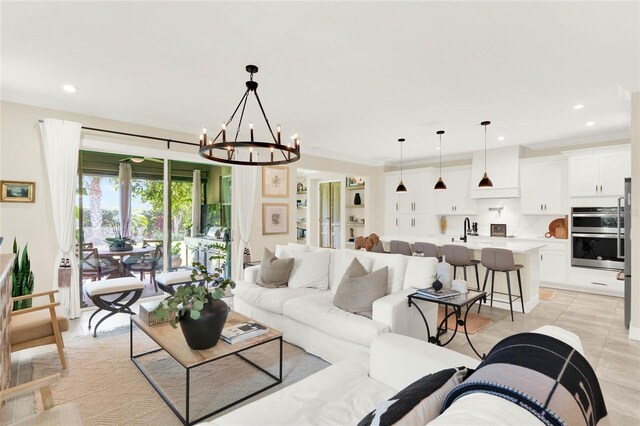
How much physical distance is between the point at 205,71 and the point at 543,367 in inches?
128

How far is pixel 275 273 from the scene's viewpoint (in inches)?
148

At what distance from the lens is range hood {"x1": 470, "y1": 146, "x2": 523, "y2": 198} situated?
629 cm

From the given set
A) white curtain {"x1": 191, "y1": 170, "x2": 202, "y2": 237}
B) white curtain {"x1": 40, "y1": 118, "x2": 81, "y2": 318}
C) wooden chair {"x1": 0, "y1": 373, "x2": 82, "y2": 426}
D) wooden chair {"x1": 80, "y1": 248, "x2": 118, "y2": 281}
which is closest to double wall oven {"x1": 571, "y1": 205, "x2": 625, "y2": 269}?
white curtain {"x1": 191, "y1": 170, "x2": 202, "y2": 237}

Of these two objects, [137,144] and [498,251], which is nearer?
[498,251]

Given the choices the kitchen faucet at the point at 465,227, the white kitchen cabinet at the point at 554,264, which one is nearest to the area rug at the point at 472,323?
the kitchen faucet at the point at 465,227

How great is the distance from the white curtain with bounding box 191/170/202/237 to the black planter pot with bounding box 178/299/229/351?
335 centimetres

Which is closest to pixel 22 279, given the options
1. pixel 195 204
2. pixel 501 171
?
pixel 195 204

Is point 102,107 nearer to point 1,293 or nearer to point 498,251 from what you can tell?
point 1,293

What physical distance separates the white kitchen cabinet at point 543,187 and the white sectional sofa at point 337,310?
4.22 m

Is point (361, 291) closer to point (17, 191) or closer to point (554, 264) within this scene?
point (17, 191)

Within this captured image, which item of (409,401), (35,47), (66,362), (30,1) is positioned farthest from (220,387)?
(35,47)

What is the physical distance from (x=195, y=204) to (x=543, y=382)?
530cm

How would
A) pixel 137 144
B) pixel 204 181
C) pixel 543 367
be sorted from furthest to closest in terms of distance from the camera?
pixel 204 181 < pixel 137 144 < pixel 543 367

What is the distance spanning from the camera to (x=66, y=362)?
285 cm
